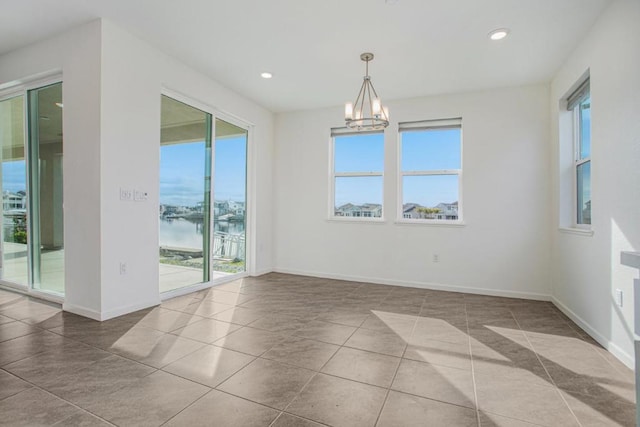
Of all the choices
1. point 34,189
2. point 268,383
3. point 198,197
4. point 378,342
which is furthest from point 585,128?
point 34,189

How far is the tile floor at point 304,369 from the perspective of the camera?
5.68ft

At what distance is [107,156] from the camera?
121 inches

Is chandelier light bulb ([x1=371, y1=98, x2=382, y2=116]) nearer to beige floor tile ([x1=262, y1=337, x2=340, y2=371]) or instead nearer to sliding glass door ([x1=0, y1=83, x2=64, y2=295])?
beige floor tile ([x1=262, y1=337, x2=340, y2=371])

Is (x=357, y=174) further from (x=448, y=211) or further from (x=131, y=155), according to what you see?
(x=131, y=155)

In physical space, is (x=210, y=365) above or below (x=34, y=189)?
below

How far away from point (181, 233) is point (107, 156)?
130 cm

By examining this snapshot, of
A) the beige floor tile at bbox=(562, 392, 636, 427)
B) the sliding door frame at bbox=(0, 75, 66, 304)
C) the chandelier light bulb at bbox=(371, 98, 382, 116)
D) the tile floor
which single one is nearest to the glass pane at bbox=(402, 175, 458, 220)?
the tile floor

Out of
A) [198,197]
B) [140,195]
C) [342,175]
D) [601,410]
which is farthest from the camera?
[342,175]

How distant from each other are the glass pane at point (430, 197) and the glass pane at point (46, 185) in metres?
4.30

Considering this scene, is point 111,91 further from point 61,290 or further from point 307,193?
point 307,193

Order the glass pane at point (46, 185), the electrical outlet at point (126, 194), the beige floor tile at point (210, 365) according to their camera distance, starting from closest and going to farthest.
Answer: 1. the beige floor tile at point (210, 365)
2. the electrical outlet at point (126, 194)
3. the glass pane at point (46, 185)

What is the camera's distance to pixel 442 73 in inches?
156

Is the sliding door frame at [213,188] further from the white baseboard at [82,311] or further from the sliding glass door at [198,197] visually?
the white baseboard at [82,311]

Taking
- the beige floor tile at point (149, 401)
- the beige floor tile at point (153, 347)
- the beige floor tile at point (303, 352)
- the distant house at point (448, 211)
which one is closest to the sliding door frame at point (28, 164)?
the beige floor tile at point (153, 347)
